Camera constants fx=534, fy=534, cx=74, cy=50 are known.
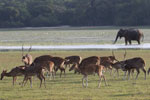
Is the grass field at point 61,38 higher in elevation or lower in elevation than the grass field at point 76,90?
higher

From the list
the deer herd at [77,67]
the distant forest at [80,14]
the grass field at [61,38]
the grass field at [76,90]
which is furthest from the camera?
the distant forest at [80,14]

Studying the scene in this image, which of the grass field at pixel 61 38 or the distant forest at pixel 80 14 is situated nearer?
the grass field at pixel 61 38

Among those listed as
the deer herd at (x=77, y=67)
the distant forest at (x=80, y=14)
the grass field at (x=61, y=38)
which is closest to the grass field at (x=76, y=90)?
the deer herd at (x=77, y=67)

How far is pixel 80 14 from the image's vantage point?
94500 millimetres

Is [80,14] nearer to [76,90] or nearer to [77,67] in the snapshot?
[77,67]

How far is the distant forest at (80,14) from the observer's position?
3435 inches

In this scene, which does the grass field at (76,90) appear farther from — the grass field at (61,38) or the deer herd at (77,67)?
the grass field at (61,38)

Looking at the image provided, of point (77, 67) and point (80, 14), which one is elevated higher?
point (80, 14)

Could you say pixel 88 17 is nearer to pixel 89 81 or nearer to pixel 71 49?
pixel 71 49

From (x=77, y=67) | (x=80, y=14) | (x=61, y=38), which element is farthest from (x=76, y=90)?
(x=80, y=14)

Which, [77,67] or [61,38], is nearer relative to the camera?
[77,67]

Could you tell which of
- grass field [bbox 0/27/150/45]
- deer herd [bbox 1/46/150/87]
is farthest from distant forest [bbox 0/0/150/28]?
deer herd [bbox 1/46/150/87]

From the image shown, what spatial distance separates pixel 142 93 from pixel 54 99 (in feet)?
9.85

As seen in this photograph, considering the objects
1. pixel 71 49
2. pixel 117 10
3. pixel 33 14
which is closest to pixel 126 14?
pixel 117 10
